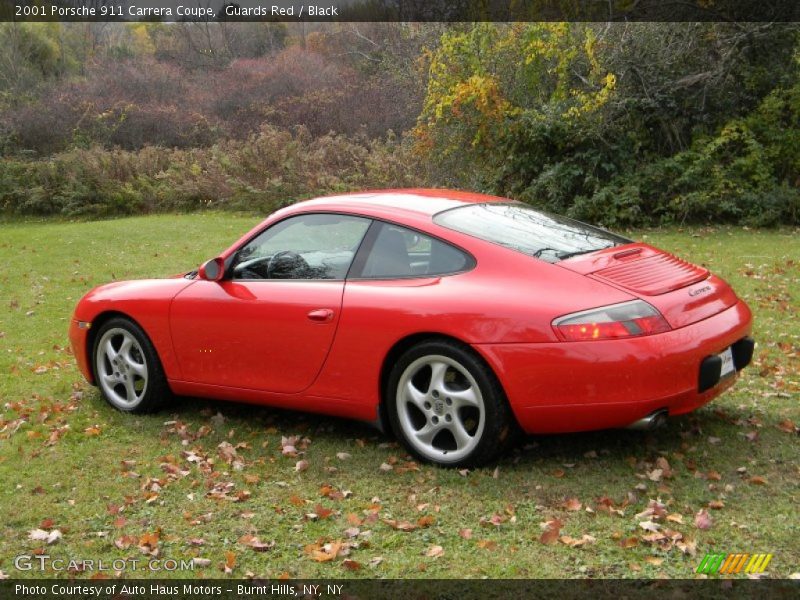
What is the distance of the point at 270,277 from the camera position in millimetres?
5617

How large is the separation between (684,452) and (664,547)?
1.18 m

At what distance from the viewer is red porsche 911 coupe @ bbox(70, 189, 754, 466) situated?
14.6ft

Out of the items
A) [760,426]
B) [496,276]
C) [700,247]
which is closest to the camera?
[496,276]

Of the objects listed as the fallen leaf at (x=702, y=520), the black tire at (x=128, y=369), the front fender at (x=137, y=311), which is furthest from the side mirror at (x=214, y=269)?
the fallen leaf at (x=702, y=520)

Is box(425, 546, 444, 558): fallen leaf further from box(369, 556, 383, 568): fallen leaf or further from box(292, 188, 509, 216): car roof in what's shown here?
box(292, 188, 509, 216): car roof

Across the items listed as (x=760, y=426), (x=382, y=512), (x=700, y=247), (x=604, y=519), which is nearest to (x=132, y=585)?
(x=382, y=512)

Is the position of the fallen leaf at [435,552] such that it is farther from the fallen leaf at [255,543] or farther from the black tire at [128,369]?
the black tire at [128,369]

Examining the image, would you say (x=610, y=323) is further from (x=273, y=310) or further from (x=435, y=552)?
(x=273, y=310)

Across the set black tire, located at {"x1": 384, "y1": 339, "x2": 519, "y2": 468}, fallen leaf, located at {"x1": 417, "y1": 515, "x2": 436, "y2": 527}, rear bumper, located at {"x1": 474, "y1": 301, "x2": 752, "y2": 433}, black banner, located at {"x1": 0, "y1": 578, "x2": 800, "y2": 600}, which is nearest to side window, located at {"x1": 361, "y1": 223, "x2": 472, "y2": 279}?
black tire, located at {"x1": 384, "y1": 339, "x2": 519, "y2": 468}

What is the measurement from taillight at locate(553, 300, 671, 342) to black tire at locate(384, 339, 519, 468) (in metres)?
0.48

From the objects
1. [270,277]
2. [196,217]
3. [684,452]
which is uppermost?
[270,277]

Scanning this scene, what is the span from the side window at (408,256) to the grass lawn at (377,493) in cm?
106

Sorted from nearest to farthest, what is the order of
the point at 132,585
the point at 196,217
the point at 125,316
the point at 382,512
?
the point at 132,585
the point at 382,512
the point at 125,316
the point at 196,217

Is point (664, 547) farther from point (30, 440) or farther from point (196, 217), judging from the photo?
point (196, 217)
